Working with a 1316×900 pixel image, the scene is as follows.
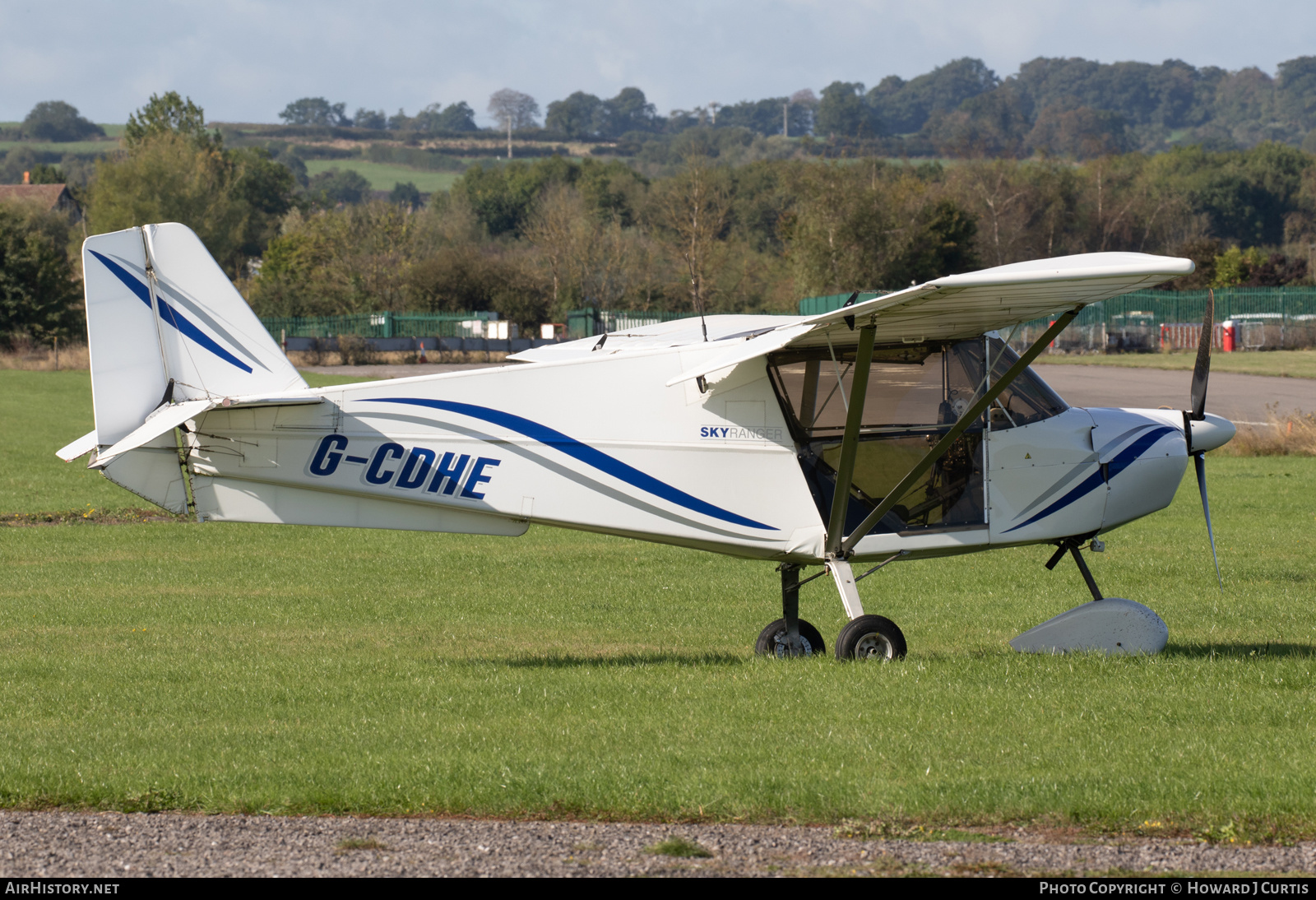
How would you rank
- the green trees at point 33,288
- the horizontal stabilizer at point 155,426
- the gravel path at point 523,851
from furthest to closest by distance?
the green trees at point 33,288 < the horizontal stabilizer at point 155,426 < the gravel path at point 523,851

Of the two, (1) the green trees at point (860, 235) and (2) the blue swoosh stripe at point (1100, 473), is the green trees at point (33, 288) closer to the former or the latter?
(1) the green trees at point (860, 235)

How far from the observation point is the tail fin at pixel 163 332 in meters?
8.40

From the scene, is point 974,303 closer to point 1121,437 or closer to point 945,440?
point 945,440

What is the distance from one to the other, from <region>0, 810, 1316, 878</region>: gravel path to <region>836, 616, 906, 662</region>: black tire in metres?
3.51

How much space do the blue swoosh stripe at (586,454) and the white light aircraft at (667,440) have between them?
0.6 inches

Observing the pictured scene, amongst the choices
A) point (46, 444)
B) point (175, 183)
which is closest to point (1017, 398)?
point (46, 444)

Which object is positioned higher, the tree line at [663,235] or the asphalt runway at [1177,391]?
the tree line at [663,235]

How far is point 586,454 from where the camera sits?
887 cm

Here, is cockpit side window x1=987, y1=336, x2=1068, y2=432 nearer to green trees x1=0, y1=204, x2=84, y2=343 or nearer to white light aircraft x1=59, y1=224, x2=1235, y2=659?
white light aircraft x1=59, y1=224, x2=1235, y2=659

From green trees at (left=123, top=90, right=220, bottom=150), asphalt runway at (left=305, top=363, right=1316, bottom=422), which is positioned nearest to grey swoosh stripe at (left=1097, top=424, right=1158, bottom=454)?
asphalt runway at (left=305, top=363, right=1316, bottom=422)

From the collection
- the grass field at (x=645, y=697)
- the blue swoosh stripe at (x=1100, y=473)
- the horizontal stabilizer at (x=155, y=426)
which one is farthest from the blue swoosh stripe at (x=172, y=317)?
the blue swoosh stripe at (x=1100, y=473)

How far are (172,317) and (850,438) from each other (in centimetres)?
483

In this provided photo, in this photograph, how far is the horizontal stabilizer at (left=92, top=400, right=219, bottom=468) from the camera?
316 inches

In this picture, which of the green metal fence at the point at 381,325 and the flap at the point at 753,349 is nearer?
the flap at the point at 753,349
